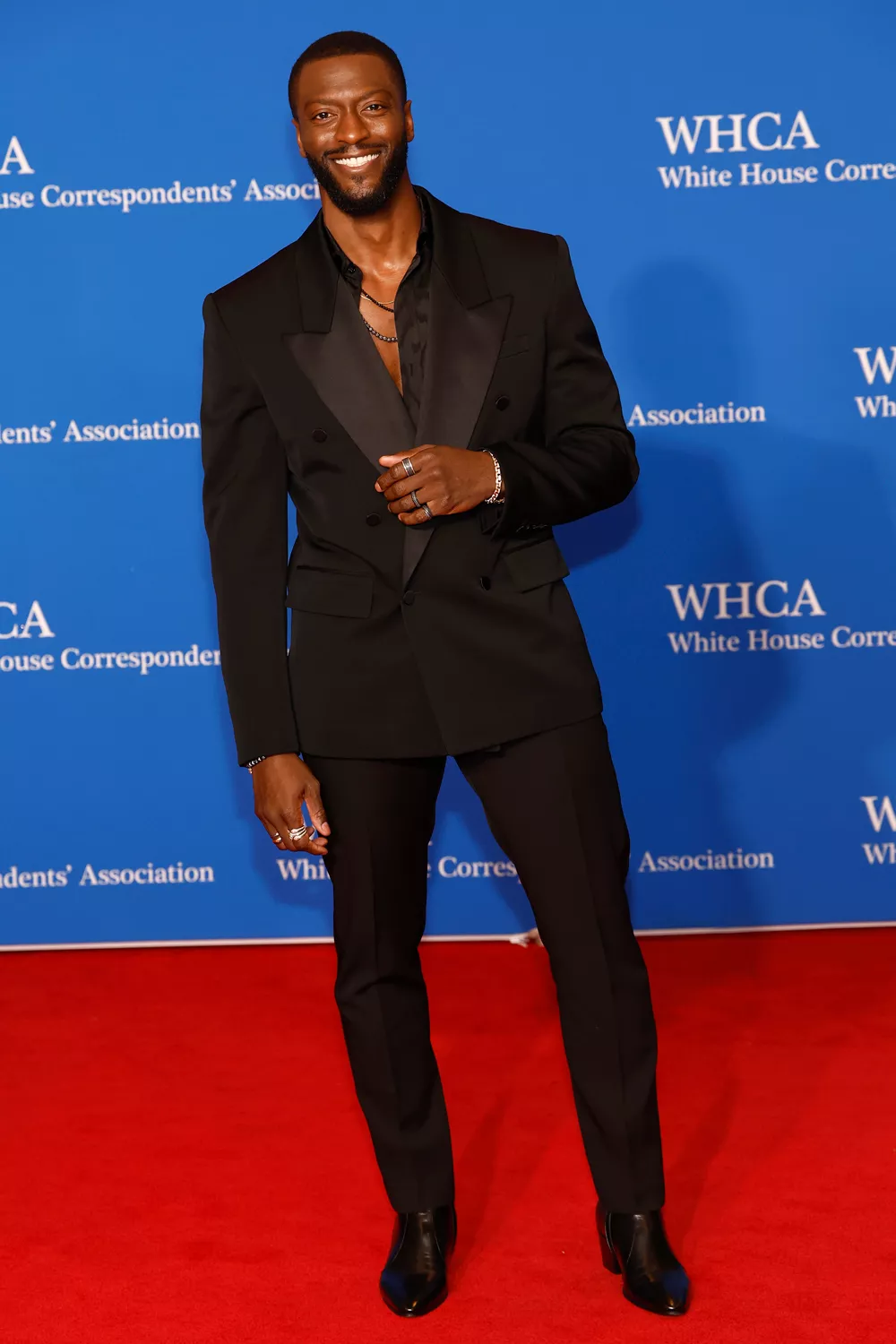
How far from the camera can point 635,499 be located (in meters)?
3.57

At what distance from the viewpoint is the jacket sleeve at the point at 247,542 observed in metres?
2.05

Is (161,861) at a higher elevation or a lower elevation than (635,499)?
lower

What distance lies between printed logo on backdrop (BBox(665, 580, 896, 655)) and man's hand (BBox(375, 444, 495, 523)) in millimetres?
1813

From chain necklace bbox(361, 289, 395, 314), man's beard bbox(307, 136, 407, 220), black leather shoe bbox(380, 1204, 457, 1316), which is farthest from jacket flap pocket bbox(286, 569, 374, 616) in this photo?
black leather shoe bbox(380, 1204, 457, 1316)

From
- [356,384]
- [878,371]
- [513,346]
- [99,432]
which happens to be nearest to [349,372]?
Answer: [356,384]

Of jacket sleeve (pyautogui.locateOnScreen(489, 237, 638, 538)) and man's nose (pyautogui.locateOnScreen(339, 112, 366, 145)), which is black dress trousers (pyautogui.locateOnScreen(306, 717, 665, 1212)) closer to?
jacket sleeve (pyautogui.locateOnScreen(489, 237, 638, 538))

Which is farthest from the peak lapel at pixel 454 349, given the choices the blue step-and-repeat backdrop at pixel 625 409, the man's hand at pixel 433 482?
the blue step-and-repeat backdrop at pixel 625 409

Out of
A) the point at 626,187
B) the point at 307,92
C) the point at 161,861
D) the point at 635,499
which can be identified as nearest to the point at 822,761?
the point at 635,499

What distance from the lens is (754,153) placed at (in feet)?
11.2

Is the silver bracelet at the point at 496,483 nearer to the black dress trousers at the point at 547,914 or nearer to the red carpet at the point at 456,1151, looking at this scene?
the black dress trousers at the point at 547,914

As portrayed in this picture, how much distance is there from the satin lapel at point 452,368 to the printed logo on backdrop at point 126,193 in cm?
162

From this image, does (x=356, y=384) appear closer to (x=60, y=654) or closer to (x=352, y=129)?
(x=352, y=129)

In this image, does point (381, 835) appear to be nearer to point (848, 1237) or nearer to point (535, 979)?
point (848, 1237)

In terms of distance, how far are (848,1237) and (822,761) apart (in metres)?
1.57
